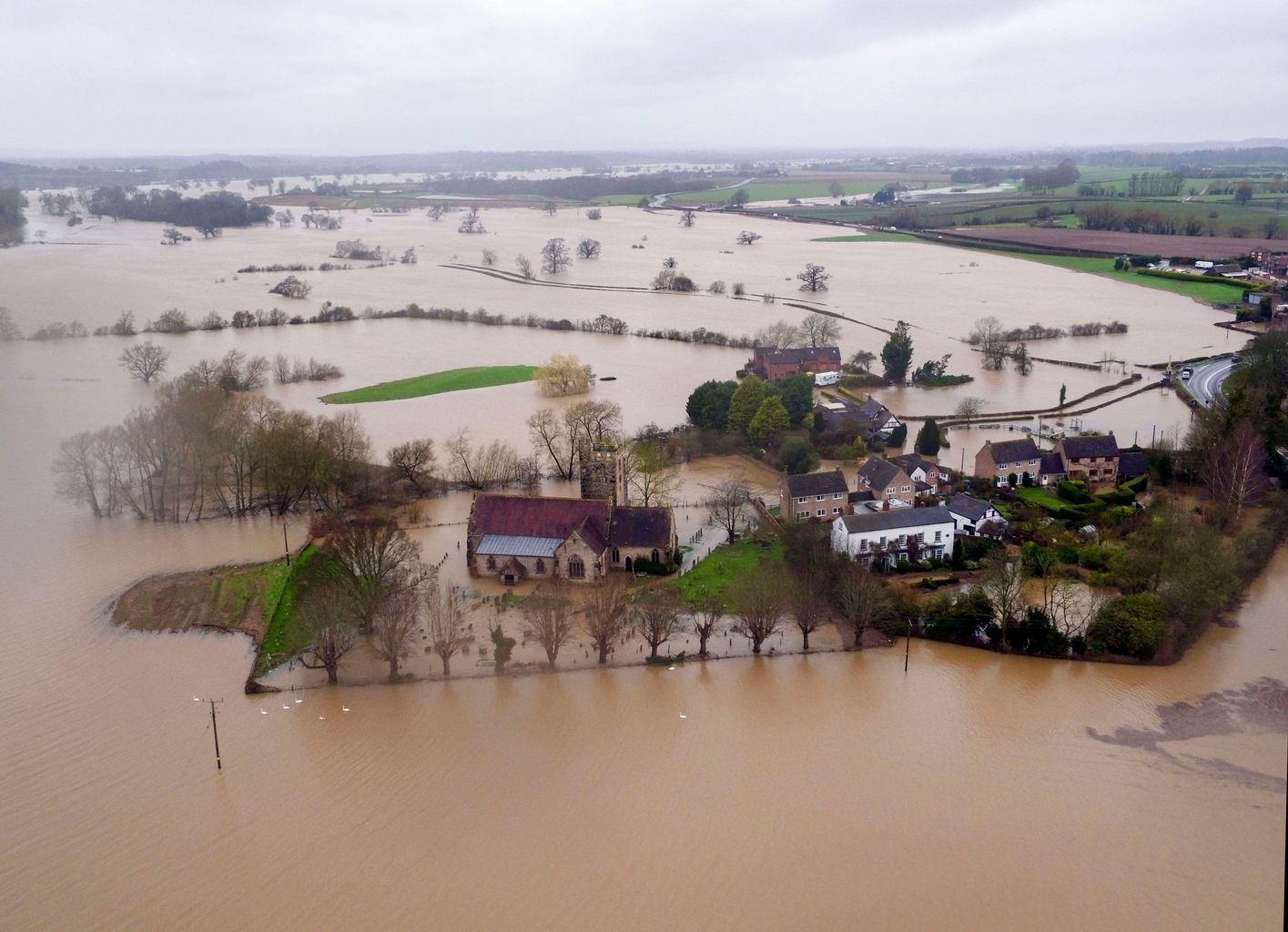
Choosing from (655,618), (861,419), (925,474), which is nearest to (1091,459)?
(925,474)

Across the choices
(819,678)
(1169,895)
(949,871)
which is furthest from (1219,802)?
(819,678)

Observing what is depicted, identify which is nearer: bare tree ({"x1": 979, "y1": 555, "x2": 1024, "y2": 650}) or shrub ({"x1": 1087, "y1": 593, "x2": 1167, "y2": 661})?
shrub ({"x1": 1087, "y1": 593, "x2": 1167, "y2": 661})

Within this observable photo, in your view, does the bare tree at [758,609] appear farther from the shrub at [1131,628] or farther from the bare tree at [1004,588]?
the shrub at [1131,628]

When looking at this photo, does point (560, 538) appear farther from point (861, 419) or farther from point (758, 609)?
point (861, 419)

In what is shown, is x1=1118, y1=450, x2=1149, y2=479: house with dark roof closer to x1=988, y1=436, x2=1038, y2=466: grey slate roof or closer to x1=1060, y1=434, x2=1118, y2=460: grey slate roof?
x1=1060, y1=434, x2=1118, y2=460: grey slate roof

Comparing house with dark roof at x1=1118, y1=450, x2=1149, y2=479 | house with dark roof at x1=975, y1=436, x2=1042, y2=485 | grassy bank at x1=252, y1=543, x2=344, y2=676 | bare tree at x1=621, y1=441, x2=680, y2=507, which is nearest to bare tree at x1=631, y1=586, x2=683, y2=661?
bare tree at x1=621, y1=441, x2=680, y2=507
